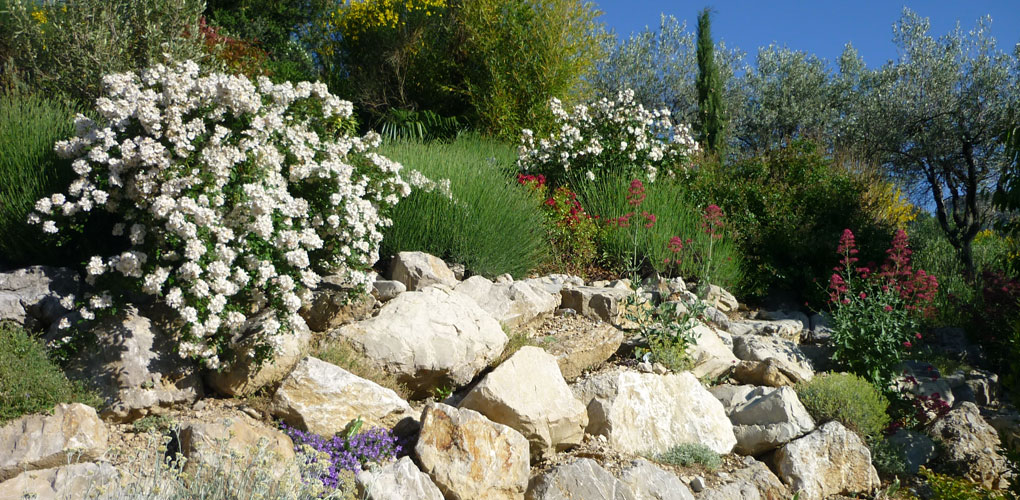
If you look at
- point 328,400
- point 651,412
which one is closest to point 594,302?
point 651,412

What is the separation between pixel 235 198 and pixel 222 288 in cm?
62

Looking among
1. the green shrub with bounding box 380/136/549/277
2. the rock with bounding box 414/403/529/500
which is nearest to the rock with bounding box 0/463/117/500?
the rock with bounding box 414/403/529/500

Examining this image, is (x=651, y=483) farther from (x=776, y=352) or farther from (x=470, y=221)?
(x=470, y=221)

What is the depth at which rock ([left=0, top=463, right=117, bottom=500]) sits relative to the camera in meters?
3.29

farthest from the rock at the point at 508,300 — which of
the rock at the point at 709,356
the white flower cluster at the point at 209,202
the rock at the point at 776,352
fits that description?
the rock at the point at 776,352

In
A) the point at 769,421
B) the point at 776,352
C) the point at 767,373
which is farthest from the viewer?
the point at 776,352

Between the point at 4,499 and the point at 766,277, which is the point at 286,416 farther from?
the point at 766,277

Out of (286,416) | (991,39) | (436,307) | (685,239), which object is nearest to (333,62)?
(685,239)

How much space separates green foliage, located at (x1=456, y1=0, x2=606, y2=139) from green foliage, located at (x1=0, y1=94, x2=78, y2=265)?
7024 mm

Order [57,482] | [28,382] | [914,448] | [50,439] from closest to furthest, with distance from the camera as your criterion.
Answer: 1. [57,482]
2. [50,439]
3. [28,382]
4. [914,448]

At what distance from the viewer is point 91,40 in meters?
6.96

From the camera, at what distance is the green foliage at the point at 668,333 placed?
572 centimetres

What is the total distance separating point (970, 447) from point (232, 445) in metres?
5.27

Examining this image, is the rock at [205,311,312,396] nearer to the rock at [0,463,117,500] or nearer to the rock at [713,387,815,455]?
the rock at [0,463,117,500]
